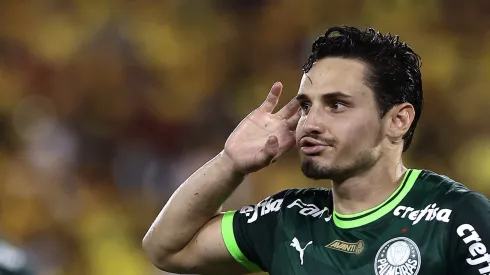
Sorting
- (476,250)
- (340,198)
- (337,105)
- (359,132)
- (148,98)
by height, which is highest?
(148,98)

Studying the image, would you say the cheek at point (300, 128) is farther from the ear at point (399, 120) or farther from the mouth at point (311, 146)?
the ear at point (399, 120)

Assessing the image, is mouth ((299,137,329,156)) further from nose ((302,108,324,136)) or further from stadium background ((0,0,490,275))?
stadium background ((0,0,490,275))

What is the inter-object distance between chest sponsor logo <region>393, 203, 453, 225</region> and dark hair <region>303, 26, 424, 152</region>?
12.5 inches

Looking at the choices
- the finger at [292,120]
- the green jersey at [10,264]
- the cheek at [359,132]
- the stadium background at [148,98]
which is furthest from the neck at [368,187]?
the stadium background at [148,98]

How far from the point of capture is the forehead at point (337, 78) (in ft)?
8.77

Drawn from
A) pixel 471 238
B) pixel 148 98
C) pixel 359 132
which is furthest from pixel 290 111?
pixel 148 98

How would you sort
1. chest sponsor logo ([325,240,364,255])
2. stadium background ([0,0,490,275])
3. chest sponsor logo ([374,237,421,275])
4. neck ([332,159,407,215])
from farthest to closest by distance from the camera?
stadium background ([0,0,490,275]) < neck ([332,159,407,215]) < chest sponsor logo ([325,240,364,255]) < chest sponsor logo ([374,237,421,275])

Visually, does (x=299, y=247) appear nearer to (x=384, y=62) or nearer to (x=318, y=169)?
(x=318, y=169)

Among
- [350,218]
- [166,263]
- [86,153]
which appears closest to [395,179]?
[350,218]

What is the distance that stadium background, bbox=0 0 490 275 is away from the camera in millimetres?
5695

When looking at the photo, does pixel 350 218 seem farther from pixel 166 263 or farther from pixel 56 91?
pixel 56 91

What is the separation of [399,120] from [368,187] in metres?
0.25

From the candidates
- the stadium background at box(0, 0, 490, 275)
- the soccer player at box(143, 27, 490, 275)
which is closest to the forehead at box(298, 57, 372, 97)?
the soccer player at box(143, 27, 490, 275)

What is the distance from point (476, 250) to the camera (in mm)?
2369
